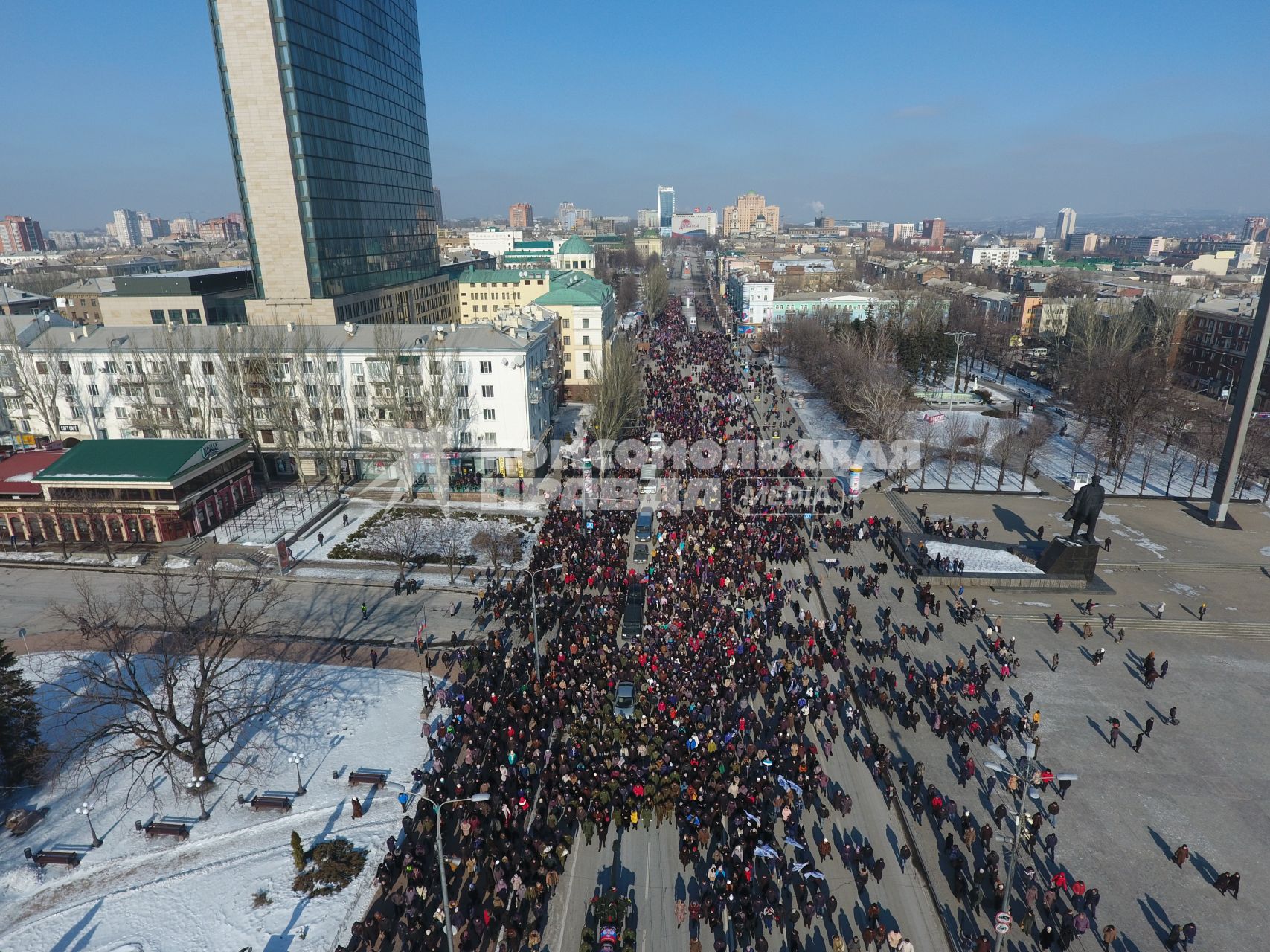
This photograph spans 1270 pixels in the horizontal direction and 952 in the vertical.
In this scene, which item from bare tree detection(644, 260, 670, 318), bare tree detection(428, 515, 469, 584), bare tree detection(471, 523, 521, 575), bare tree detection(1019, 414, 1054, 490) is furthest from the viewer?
bare tree detection(644, 260, 670, 318)

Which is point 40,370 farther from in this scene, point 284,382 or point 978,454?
point 978,454

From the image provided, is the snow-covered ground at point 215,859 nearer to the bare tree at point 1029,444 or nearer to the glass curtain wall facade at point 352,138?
the bare tree at point 1029,444

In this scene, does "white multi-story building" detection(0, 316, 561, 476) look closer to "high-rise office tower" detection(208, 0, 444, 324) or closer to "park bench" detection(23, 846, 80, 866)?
"high-rise office tower" detection(208, 0, 444, 324)

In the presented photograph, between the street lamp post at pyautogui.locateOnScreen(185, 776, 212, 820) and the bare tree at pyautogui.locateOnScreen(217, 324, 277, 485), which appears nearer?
the street lamp post at pyautogui.locateOnScreen(185, 776, 212, 820)

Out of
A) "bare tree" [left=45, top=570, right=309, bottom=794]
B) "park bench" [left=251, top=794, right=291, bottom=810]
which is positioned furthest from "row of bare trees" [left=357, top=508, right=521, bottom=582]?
"park bench" [left=251, top=794, right=291, bottom=810]

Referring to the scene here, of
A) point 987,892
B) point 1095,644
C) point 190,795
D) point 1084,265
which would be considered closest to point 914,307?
point 1095,644

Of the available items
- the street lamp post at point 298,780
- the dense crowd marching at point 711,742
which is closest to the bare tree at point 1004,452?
the dense crowd marching at point 711,742
